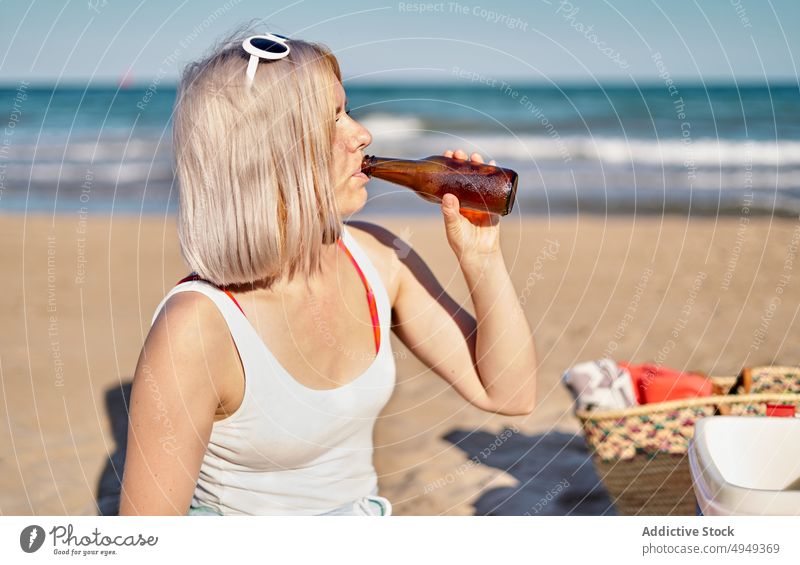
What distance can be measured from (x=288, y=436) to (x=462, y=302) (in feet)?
12.4

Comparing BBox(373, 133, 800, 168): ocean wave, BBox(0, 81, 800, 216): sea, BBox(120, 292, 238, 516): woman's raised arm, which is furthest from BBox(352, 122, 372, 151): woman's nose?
BBox(373, 133, 800, 168): ocean wave

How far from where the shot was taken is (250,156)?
180 centimetres

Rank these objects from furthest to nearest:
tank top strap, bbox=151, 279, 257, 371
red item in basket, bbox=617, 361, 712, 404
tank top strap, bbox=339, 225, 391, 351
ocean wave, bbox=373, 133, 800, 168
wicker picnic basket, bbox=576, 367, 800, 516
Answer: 1. ocean wave, bbox=373, 133, 800, 168
2. red item in basket, bbox=617, 361, 712, 404
3. wicker picnic basket, bbox=576, 367, 800, 516
4. tank top strap, bbox=339, 225, 391, 351
5. tank top strap, bbox=151, 279, 257, 371

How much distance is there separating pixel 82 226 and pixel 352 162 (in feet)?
23.3

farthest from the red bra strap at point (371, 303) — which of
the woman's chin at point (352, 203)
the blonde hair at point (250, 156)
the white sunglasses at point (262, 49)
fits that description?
the white sunglasses at point (262, 49)

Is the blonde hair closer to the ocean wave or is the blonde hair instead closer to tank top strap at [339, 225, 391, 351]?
tank top strap at [339, 225, 391, 351]

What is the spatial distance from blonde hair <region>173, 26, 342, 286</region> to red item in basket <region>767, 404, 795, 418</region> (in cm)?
168

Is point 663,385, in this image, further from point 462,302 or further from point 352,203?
point 462,302

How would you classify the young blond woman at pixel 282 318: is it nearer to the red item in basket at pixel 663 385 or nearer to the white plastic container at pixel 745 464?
the white plastic container at pixel 745 464

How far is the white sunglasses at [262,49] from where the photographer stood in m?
1.77

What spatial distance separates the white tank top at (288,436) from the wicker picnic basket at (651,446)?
4.03 feet

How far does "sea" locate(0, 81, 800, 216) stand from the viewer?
9625 millimetres
